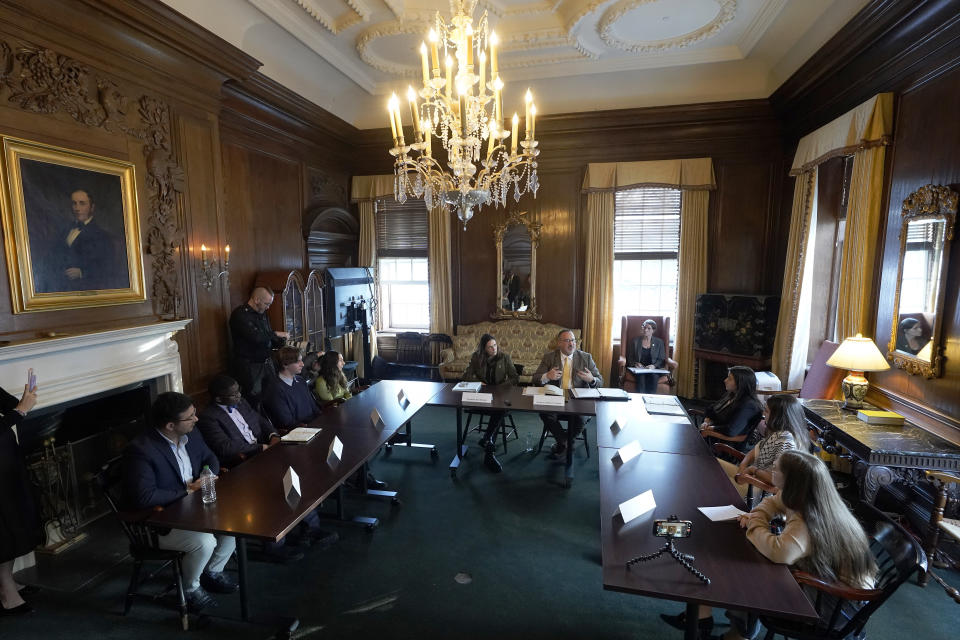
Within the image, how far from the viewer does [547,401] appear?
412cm

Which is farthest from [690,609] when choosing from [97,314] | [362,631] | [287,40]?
[287,40]

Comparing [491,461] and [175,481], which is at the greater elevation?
[175,481]

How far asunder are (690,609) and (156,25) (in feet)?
16.2

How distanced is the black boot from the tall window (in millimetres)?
3195

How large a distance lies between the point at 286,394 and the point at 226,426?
69cm

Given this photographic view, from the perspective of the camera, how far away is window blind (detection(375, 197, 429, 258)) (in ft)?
24.0

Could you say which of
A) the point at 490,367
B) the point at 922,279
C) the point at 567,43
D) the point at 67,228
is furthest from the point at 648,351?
the point at 67,228

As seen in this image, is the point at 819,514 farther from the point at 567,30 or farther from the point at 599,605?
the point at 567,30

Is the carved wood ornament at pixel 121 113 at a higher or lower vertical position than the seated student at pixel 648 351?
higher

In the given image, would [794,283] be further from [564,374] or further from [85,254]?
[85,254]

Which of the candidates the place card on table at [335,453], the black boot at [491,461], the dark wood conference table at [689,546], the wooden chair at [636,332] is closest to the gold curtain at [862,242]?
the dark wood conference table at [689,546]

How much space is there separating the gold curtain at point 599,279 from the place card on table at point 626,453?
374cm

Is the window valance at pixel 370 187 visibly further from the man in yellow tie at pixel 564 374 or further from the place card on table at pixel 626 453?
the place card on table at pixel 626 453

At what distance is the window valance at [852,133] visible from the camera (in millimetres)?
3752
